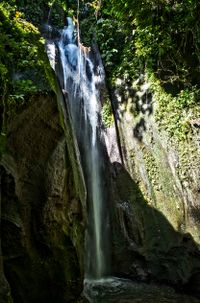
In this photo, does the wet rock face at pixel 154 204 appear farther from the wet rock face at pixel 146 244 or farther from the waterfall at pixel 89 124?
the waterfall at pixel 89 124

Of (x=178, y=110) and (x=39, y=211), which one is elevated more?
(x=178, y=110)

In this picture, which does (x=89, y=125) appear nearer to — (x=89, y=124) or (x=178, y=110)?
(x=89, y=124)

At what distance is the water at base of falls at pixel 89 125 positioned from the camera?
324 inches

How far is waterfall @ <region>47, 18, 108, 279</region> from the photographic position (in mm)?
8234

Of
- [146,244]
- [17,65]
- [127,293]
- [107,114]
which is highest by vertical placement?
[107,114]

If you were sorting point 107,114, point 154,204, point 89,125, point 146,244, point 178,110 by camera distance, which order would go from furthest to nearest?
point 107,114 < point 89,125 < point 178,110 < point 154,204 < point 146,244

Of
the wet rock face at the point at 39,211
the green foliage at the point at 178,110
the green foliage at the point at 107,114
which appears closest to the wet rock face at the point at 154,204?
the green foliage at the point at 178,110

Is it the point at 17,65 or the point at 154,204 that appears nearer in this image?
the point at 17,65

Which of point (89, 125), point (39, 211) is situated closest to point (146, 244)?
point (89, 125)

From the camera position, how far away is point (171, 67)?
9.09 meters

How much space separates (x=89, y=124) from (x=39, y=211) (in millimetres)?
5164

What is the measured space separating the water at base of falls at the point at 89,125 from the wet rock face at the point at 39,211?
290 cm

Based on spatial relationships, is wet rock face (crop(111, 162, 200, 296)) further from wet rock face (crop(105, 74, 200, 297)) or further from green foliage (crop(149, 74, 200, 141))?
green foliage (crop(149, 74, 200, 141))

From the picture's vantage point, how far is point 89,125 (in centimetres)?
963
